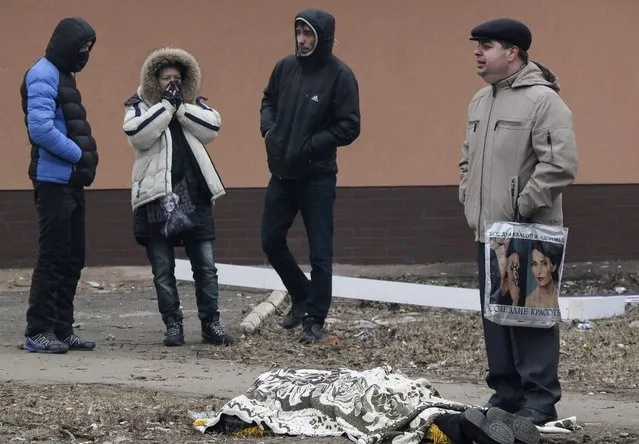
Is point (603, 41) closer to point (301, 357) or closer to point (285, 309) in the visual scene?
point (285, 309)

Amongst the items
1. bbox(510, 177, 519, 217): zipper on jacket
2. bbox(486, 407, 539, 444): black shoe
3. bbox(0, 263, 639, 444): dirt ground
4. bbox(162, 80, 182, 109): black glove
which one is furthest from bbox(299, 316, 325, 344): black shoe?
bbox(486, 407, 539, 444): black shoe

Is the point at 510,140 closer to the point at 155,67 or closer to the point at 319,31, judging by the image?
the point at 319,31

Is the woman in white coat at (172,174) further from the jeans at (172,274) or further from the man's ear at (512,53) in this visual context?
the man's ear at (512,53)

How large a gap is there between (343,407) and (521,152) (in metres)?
1.47

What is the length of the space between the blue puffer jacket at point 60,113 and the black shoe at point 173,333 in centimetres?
114

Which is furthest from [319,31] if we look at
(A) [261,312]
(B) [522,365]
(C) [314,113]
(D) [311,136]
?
(B) [522,365]

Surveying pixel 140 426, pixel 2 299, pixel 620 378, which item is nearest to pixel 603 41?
pixel 620 378

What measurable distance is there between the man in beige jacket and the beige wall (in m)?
5.50

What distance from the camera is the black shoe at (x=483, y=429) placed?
5.70 m

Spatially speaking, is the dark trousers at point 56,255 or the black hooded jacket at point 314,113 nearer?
the dark trousers at point 56,255

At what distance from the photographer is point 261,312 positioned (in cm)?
995

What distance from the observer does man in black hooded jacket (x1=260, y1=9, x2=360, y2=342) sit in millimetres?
8758

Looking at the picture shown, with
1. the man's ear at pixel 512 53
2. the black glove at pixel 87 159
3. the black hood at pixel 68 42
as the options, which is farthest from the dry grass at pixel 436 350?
the man's ear at pixel 512 53

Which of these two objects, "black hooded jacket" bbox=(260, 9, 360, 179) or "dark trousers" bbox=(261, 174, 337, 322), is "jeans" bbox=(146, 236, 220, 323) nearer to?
"dark trousers" bbox=(261, 174, 337, 322)
